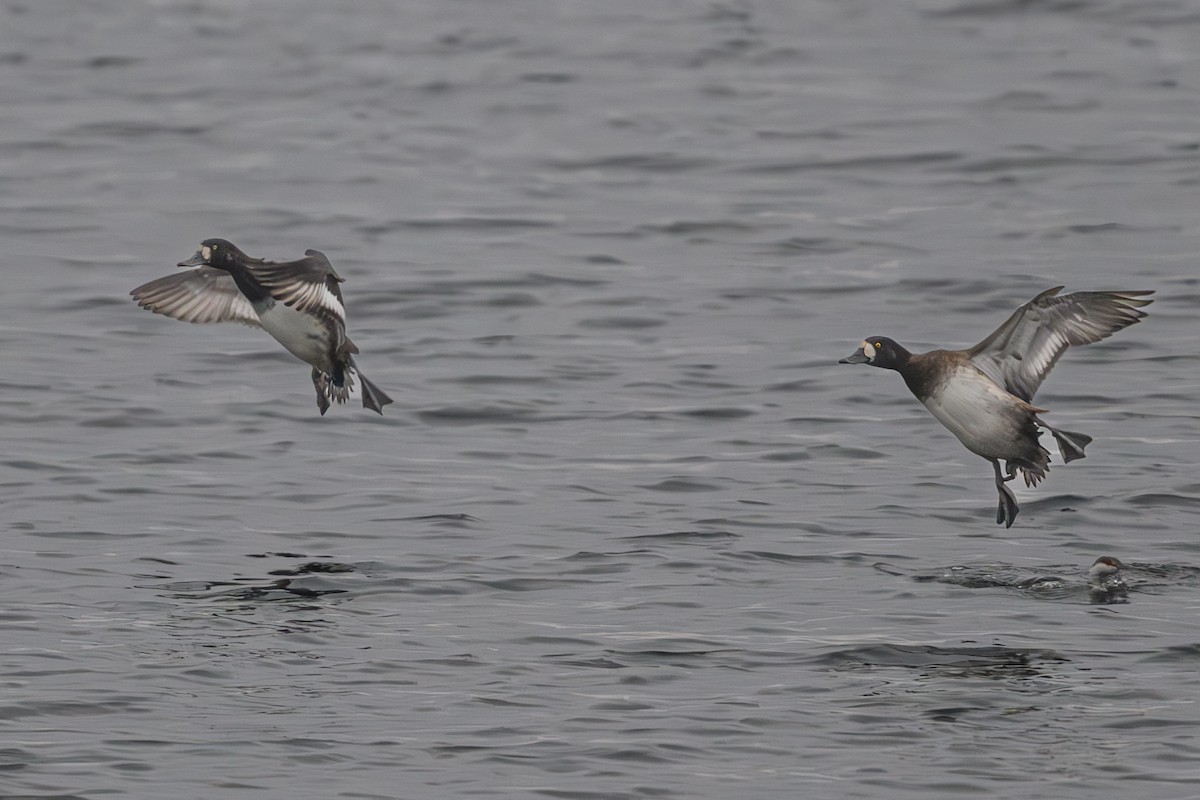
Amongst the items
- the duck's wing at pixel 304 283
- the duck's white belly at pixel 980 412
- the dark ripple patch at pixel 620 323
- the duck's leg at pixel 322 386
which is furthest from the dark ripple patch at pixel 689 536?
the dark ripple patch at pixel 620 323

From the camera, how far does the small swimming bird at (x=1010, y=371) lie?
12.7 m

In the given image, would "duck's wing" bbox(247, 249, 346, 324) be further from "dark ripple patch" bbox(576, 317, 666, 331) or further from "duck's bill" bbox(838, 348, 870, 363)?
"dark ripple patch" bbox(576, 317, 666, 331)

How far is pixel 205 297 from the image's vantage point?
14531mm

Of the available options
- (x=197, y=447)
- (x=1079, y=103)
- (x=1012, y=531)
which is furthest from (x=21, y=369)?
(x=1079, y=103)

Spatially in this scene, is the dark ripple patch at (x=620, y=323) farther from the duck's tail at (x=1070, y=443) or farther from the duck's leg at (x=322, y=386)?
the duck's tail at (x=1070, y=443)

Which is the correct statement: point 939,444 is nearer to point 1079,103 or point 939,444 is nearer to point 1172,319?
point 1172,319

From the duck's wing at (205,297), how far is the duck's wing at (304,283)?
119 centimetres

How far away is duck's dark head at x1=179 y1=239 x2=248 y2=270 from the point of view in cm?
1327

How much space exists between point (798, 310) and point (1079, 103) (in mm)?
11066

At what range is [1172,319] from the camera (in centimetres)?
1961

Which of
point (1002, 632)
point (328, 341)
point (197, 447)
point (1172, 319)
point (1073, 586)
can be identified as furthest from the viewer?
point (1172, 319)

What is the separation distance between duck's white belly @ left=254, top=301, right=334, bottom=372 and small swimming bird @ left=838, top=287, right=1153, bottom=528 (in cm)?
337

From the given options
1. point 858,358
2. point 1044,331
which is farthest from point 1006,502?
point 858,358

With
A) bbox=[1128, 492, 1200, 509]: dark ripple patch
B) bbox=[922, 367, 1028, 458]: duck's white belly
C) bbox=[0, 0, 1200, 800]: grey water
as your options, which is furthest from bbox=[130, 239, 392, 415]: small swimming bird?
bbox=[1128, 492, 1200, 509]: dark ripple patch
